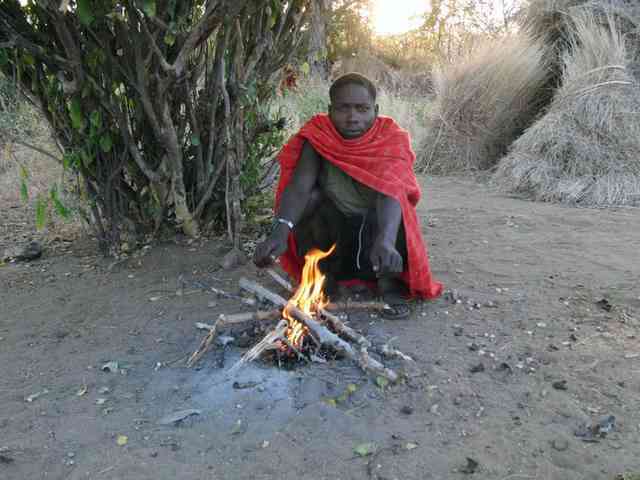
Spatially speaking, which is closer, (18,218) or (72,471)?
(72,471)

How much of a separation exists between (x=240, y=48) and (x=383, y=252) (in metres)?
1.47

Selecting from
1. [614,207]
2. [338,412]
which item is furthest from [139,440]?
[614,207]

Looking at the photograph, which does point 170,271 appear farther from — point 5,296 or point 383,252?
point 383,252

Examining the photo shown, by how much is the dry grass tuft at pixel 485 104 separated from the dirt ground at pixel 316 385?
3.95 metres

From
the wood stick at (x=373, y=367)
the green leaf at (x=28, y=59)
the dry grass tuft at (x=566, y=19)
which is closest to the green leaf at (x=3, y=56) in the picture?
the green leaf at (x=28, y=59)

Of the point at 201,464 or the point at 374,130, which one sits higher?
the point at 374,130

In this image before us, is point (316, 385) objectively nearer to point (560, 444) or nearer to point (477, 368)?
point (477, 368)

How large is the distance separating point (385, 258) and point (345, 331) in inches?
13.9

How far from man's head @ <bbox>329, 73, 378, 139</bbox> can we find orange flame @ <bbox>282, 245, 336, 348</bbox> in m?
0.66

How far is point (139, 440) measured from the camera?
6.58 ft

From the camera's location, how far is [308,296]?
108 inches

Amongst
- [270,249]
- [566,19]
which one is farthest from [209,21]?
[566,19]

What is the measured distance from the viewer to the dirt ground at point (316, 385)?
1893 millimetres

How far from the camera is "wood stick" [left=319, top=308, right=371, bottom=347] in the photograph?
2.42 meters
